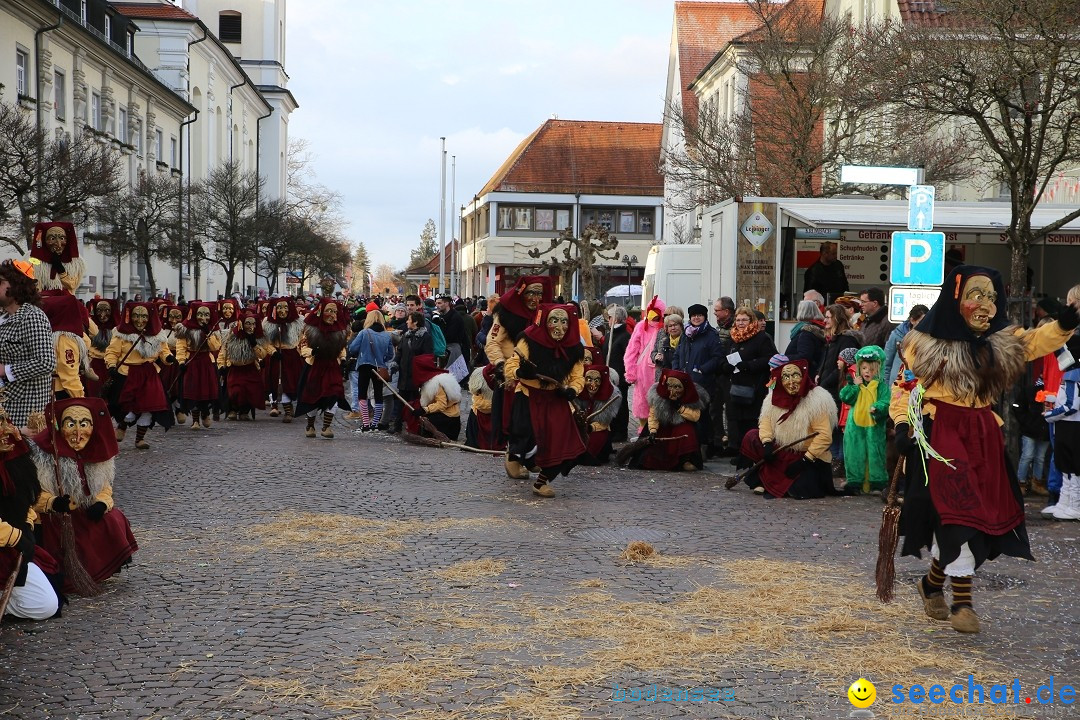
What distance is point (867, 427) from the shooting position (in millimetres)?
12086

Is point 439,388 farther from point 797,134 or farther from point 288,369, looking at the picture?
point 797,134

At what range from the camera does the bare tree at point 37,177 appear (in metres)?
23.7

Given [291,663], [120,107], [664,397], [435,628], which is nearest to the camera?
[291,663]

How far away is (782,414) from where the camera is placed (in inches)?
474

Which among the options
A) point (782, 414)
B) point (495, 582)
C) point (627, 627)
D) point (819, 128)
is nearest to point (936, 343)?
point (627, 627)

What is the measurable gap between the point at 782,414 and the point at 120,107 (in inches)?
1464

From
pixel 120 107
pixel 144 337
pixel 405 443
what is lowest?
pixel 405 443

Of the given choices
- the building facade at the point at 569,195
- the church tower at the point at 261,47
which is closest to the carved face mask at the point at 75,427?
the building facade at the point at 569,195

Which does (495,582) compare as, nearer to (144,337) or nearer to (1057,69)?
(144,337)

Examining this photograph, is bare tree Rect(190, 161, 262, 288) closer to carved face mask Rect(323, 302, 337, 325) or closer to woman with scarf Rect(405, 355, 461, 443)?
carved face mask Rect(323, 302, 337, 325)

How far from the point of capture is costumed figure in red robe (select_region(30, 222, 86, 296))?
10.5 m

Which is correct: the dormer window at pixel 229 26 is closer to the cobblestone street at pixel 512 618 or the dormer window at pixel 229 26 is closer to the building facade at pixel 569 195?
the building facade at pixel 569 195

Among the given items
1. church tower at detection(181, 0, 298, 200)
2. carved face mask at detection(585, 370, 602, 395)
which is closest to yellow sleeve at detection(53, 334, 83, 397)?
carved face mask at detection(585, 370, 602, 395)

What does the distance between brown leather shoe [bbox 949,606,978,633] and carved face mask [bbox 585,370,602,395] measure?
26.1 feet
